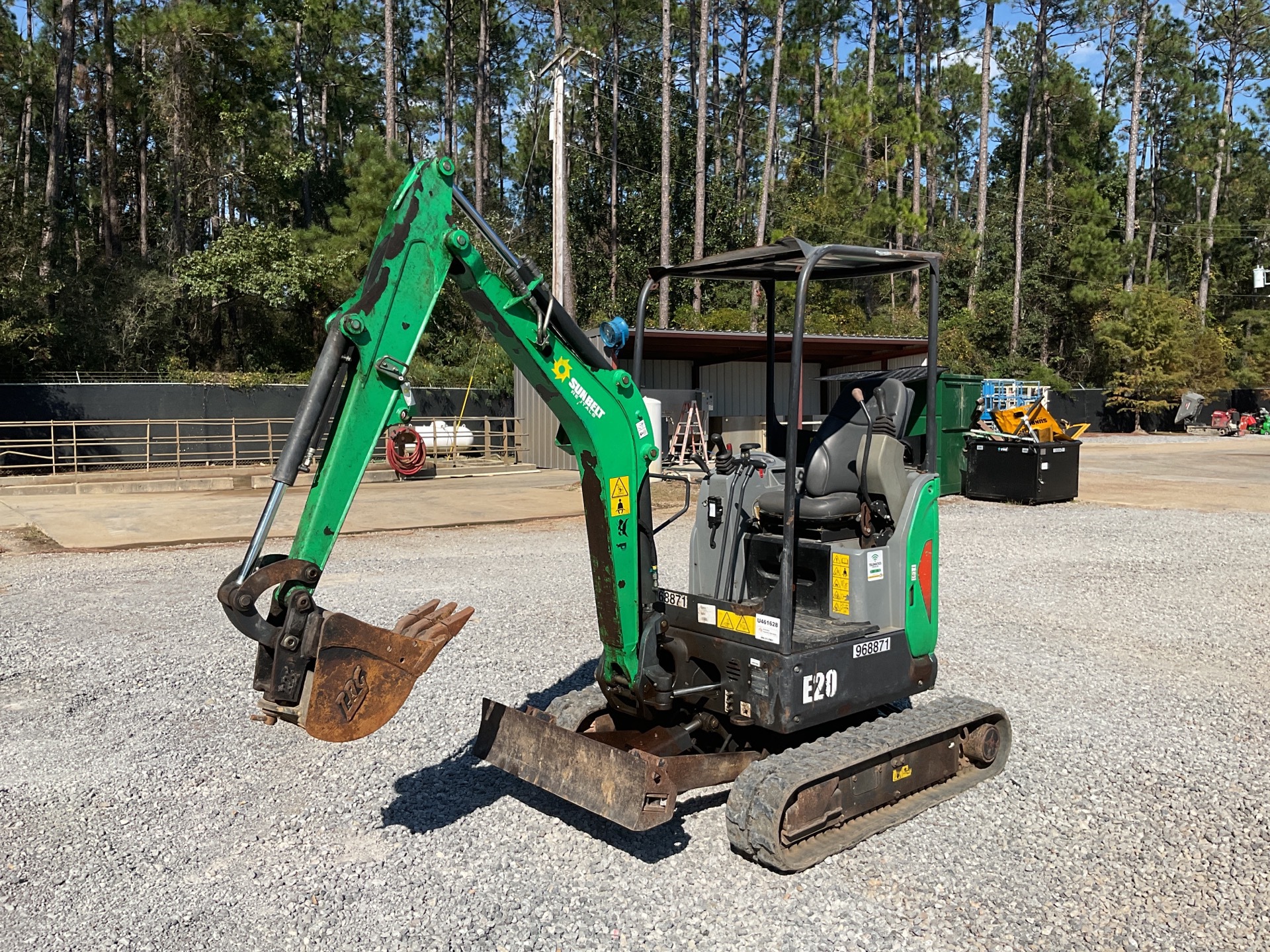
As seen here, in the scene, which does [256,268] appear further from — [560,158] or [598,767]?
[598,767]

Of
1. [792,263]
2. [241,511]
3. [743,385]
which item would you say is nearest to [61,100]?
[241,511]

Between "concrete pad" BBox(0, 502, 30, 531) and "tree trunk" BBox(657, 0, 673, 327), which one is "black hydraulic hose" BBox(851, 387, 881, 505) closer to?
"concrete pad" BBox(0, 502, 30, 531)

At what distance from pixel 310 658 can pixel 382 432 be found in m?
0.85

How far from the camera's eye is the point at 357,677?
3553 mm

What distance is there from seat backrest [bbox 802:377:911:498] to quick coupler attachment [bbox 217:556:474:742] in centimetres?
227

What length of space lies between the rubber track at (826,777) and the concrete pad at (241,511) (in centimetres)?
1038

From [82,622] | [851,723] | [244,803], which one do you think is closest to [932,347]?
[851,723]

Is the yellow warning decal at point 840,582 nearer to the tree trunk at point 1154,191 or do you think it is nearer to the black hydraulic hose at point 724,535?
the black hydraulic hose at point 724,535

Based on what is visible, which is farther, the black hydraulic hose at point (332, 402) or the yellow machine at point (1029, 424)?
the yellow machine at point (1029, 424)

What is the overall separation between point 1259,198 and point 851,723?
6742cm

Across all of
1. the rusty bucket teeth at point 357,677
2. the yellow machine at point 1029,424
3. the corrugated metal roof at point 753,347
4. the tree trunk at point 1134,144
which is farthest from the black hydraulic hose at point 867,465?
the tree trunk at point 1134,144

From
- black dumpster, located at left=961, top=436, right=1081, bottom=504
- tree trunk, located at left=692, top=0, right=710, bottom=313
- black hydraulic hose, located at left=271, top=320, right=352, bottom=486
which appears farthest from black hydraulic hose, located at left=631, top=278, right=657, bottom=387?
tree trunk, located at left=692, top=0, right=710, bottom=313

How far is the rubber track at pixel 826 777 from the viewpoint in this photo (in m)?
4.05

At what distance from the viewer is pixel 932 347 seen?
16.5ft
